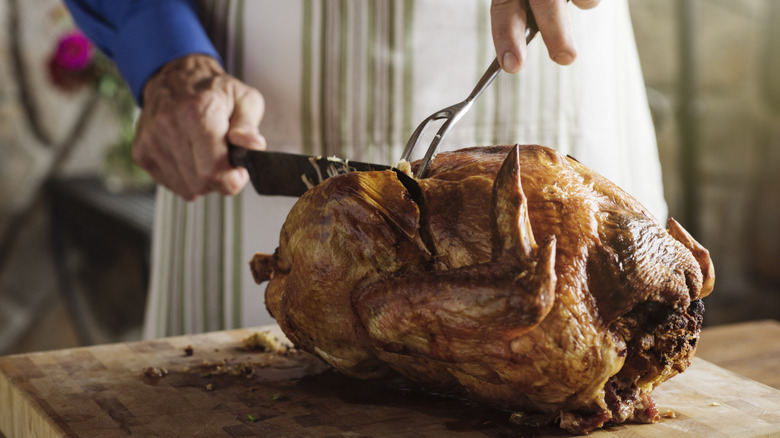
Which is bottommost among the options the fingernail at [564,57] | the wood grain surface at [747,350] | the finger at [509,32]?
the wood grain surface at [747,350]

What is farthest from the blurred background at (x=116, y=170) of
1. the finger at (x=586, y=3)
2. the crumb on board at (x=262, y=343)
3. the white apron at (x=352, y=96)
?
the finger at (x=586, y=3)

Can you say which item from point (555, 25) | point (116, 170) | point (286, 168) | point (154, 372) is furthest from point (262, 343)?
point (116, 170)

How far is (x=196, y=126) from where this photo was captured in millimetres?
1701

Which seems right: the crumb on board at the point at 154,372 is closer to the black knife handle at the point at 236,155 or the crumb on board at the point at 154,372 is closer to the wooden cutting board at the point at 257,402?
Answer: the wooden cutting board at the point at 257,402

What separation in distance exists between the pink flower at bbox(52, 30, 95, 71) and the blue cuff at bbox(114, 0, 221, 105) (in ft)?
5.93

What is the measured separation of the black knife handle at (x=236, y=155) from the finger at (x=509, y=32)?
0.63 meters

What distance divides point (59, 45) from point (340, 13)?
2.31 meters

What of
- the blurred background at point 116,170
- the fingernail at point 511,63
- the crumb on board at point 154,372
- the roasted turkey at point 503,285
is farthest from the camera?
the blurred background at point 116,170

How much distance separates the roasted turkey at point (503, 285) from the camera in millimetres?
1010

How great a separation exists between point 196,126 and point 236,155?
0.11m

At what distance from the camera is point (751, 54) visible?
347 centimetres

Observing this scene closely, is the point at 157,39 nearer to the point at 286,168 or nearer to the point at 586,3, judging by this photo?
the point at 286,168

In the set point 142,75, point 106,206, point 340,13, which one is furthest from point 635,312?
point 106,206

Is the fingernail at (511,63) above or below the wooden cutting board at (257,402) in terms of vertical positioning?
above
